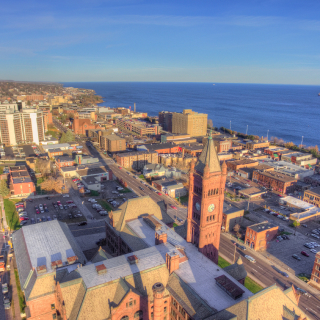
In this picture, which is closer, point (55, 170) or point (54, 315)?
point (54, 315)

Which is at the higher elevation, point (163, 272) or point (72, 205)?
point (163, 272)

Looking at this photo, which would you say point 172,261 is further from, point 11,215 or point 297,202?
point 297,202

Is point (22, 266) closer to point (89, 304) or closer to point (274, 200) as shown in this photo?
point (89, 304)

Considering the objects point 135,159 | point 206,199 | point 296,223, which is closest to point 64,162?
point 135,159

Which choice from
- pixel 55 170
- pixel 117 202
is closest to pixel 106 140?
pixel 55 170

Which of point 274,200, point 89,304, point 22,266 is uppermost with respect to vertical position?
point 89,304

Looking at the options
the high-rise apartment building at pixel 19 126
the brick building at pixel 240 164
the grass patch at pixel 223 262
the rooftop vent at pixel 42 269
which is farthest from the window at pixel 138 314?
the high-rise apartment building at pixel 19 126
